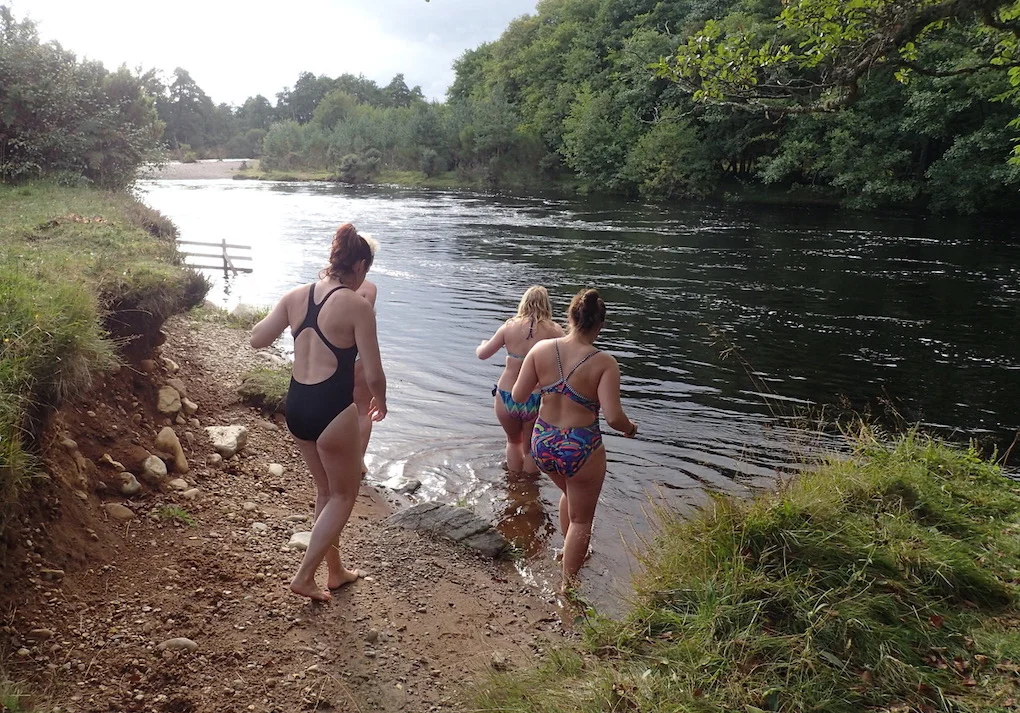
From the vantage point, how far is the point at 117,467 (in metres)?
4.49

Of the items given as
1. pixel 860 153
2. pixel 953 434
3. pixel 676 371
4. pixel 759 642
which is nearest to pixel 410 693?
pixel 759 642

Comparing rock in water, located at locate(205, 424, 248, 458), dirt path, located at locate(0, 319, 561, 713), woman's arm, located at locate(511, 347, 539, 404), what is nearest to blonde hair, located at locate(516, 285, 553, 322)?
woman's arm, located at locate(511, 347, 539, 404)

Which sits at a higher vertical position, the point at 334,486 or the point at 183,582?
the point at 334,486

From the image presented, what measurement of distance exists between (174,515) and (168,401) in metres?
1.54

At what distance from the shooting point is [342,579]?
166 inches

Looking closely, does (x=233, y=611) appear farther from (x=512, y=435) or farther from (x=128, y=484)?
(x=512, y=435)

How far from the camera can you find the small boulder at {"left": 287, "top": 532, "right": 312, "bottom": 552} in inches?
181

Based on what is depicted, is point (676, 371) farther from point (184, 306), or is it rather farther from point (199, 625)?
point (199, 625)


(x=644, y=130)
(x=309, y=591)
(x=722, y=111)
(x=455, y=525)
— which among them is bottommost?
(x=455, y=525)

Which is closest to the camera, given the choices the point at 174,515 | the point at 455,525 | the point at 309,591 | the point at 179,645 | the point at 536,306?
the point at 179,645

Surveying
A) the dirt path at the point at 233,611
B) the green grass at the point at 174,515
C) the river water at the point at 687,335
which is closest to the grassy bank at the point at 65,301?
the dirt path at the point at 233,611

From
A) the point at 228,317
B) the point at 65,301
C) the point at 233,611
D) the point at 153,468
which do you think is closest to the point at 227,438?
the point at 153,468

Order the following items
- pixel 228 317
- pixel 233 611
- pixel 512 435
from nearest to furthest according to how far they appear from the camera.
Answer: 1. pixel 233 611
2. pixel 512 435
3. pixel 228 317

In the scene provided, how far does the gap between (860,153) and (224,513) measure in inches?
1401
